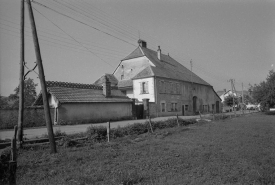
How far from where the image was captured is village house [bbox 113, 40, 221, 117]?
104 feet

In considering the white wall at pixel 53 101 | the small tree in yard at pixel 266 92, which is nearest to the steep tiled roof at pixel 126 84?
the white wall at pixel 53 101

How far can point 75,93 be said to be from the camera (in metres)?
23.5

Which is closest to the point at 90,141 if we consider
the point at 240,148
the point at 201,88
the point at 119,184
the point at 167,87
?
the point at 119,184

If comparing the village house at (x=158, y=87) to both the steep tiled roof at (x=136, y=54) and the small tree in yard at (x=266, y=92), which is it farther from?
the small tree in yard at (x=266, y=92)

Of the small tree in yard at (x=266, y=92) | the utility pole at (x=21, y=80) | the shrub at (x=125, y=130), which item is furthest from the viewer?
the small tree in yard at (x=266, y=92)

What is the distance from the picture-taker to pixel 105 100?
2536 centimetres

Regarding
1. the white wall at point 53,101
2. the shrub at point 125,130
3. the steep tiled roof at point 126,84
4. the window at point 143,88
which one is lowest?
the shrub at point 125,130

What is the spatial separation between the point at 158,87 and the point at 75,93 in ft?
41.9

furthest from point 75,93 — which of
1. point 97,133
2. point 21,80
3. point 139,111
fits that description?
point 21,80

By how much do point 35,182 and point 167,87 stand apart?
1159 inches

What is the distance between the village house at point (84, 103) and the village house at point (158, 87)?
14.1 ft

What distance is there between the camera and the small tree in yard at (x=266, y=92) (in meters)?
34.3

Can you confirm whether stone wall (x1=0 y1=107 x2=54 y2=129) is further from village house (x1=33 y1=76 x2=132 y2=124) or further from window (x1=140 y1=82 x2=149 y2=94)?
window (x1=140 y1=82 x2=149 y2=94)

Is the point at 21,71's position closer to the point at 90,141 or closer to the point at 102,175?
the point at 90,141
